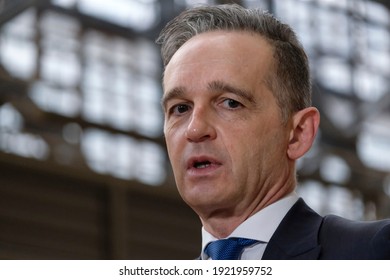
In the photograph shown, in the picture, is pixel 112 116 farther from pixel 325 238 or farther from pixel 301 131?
pixel 325 238

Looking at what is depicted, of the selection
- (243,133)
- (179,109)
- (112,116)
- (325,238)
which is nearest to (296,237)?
(325,238)

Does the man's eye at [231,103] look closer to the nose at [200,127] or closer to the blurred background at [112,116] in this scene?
the nose at [200,127]

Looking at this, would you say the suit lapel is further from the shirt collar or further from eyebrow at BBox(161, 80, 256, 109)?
eyebrow at BBox(161, 80, 256, 109)

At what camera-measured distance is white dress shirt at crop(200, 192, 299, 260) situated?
1.97 m

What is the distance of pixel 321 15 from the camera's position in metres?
9.31

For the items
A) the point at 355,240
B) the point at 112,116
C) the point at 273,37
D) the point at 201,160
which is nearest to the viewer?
the point at 355,240

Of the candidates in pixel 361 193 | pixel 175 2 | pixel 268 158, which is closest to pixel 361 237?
pixel 268 158

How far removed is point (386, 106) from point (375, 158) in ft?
2.72

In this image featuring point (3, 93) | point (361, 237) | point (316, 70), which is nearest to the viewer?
point (361, 237)

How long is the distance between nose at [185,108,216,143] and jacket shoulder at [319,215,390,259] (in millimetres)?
269

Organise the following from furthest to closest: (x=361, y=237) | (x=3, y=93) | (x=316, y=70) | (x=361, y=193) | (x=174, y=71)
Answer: (x=361, y=193), (x=316, y=70), (x=3, y=93), (x=174, y=71), (x=361, y=237)

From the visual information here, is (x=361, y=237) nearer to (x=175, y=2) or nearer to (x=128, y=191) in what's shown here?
(x=175, y=2)

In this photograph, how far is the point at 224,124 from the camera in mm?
1970

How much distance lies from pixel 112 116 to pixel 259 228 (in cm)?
717
